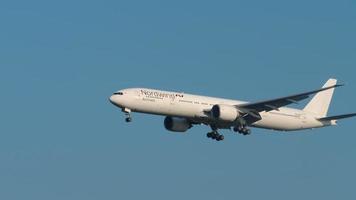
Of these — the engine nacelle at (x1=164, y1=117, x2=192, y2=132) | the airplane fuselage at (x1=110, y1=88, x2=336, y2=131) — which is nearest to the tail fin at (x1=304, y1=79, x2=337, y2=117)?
the airplane fuselage at (x1=110, y1=88, x2=336, y2=131)

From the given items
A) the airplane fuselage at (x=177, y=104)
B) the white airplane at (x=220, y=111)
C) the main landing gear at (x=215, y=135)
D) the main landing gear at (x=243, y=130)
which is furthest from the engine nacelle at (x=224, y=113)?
the main landing gear at (x=215, y=135)

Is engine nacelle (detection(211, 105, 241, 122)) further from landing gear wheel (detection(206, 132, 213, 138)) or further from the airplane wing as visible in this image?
landing gear wheel (detection(206, 132, 213, 138))

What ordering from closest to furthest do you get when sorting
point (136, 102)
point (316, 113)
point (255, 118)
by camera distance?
1. point (136, 102)
2. point (255, 118)
3. point (316, 113)

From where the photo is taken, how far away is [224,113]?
3428 inches

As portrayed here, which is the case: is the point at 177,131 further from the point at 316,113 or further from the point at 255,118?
the point at 316,113

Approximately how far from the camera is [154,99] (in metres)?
84.5

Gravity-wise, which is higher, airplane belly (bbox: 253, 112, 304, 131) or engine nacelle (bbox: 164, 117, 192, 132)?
airplane belly (bbox: 253, 112, 304, 131)

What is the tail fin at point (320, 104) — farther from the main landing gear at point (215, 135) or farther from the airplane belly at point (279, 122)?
the main landing gear at point (215, 135)

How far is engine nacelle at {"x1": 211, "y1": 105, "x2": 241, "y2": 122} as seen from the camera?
86.9 meters

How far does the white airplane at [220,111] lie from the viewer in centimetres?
8450

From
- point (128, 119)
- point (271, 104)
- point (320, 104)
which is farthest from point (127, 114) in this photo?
point (320, 104)

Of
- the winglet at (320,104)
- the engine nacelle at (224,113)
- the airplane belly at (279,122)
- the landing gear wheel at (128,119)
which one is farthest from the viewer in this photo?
the winglet at (320,104)

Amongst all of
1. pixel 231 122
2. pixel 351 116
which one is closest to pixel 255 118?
pixel 231 122

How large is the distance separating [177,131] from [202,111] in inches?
252
